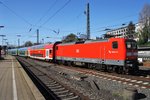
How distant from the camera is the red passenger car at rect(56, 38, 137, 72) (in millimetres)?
22500

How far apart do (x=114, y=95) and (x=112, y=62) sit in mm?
9999

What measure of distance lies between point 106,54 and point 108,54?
1.45 ft

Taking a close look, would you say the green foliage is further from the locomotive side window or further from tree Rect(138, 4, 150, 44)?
the locomotive side window

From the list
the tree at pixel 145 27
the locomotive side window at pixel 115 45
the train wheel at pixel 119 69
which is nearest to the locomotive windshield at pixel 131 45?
the locomotive side window at pixel 115 45

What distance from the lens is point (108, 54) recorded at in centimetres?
2456

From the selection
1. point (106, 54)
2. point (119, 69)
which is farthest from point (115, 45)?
point (119, 69)

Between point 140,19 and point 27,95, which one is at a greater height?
point 140,19

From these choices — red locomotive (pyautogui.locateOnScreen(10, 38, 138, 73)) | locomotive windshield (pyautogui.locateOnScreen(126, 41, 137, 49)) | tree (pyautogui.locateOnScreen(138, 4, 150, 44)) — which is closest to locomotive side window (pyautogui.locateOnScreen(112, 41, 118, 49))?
red locomotive (pyautogui.locateOnScreen(10, 38, 138, 73))

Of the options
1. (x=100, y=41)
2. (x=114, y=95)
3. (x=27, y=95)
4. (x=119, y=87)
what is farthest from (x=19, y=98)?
(x=100, y=41)

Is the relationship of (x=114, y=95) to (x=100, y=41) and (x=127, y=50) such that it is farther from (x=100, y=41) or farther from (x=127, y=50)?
(x=100, y=41)

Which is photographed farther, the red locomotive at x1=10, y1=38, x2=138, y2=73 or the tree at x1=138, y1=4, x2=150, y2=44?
the tree at x1=138, y1=4, x2=150, y2=44

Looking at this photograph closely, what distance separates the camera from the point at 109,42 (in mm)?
24469

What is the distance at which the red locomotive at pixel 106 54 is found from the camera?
22538 millimetres

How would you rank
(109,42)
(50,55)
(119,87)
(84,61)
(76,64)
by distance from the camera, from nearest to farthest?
(119,87) < (109,42) < (84,61) < (76,64) < (50,55)
